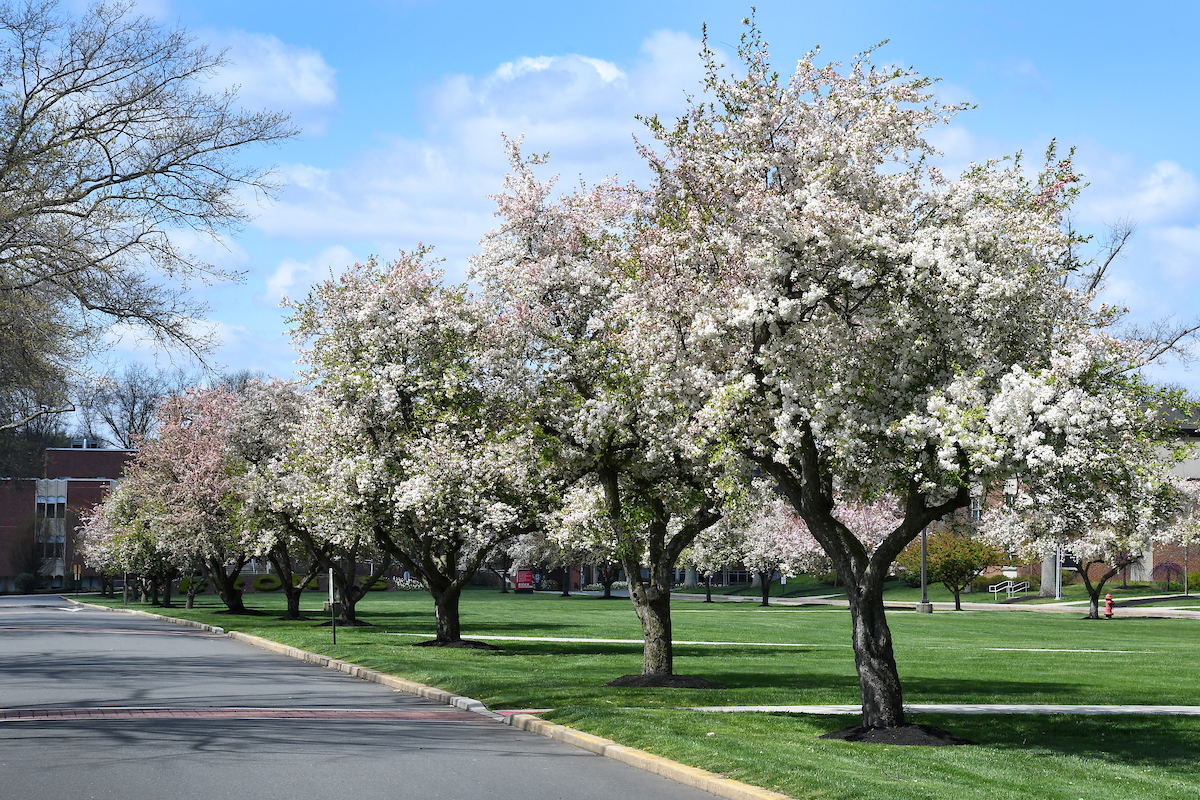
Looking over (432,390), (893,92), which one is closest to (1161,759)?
(893,92)

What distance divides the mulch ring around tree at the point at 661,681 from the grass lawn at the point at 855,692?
0.45m

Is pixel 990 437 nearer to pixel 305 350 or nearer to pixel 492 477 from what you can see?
pixel 492 477

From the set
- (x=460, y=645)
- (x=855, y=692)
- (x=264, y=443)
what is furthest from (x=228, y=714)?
(x=264, y=443)

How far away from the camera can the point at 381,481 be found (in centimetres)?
2492

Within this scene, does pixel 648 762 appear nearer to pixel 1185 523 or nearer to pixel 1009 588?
pixel 1185 523

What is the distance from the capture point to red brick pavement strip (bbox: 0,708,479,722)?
13.9m

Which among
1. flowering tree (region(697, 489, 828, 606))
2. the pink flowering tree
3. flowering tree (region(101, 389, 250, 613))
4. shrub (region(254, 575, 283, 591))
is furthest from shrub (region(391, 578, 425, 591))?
the pink flowering tree

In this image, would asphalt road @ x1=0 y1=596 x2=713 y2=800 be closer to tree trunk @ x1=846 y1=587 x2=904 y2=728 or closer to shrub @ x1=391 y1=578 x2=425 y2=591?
tree trunk @ x1=846 y1=587 x2=904 y2=728

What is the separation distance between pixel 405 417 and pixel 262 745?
14102mm

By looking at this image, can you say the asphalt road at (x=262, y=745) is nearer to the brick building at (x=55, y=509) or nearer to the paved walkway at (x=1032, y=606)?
the paved walkway at (x=1032, y=606)

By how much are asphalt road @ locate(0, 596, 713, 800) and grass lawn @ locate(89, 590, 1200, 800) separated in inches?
44.5

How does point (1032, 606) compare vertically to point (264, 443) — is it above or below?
below

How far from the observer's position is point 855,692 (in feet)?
62.2

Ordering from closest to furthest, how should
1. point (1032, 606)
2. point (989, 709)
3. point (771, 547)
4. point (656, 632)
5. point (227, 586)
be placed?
1. point (989, 709)
2. point (656, 632)
3. point (227, 586)
4. point (1032, 606)
5. point (771, 547)
